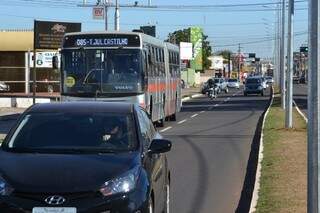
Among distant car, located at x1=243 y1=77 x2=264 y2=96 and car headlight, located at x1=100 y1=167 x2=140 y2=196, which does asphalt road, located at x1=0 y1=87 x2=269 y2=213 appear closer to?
car headlight, located at x1=100 y1=167 x2=140 y2=196

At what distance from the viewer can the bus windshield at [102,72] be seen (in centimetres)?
2025

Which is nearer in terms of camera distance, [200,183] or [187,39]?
[200,183]

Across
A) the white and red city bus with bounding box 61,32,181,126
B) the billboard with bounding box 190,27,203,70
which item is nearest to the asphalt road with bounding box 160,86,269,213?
the white and red city bus with bounding box 61,32,181,126

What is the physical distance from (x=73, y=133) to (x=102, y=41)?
13.4 metres

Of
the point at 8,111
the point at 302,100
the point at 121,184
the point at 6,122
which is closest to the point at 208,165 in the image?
the point at 121,184

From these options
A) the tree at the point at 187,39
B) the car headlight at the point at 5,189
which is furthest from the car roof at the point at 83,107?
the tree at the point at 187,39

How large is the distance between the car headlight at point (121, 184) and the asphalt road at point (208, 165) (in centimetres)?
320

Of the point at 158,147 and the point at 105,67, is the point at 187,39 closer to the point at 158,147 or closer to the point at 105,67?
the point at 105,67

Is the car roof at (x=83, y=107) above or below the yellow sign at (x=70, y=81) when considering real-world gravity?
below

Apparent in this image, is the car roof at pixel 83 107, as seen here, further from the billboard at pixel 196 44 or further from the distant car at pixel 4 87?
the billboard at pixel 196 44

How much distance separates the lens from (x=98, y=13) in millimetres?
59688

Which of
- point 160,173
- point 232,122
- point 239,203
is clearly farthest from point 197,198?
point 232,122

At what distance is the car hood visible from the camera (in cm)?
617

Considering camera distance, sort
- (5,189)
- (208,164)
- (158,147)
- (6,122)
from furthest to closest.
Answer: (6,122)
(208,164)
(158,147)
(5,189)
